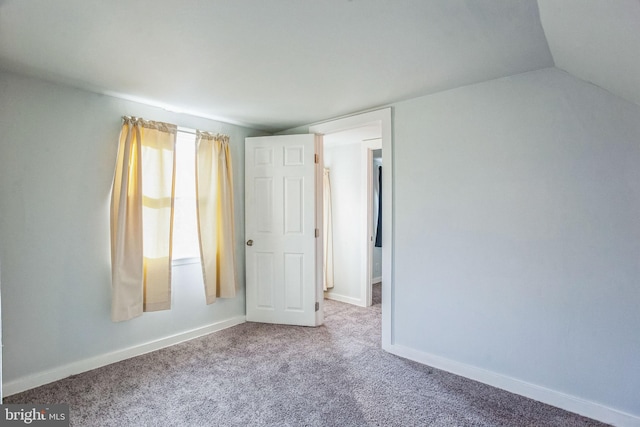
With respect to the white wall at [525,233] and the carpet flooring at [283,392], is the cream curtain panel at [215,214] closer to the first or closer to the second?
the carpet flooring at [283,392]

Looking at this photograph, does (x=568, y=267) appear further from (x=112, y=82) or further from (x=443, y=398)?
A: (x=112, y=82)

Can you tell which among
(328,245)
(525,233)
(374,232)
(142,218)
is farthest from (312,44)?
(374,232)

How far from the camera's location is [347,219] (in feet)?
15.5

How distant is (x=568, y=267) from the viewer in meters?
2.12

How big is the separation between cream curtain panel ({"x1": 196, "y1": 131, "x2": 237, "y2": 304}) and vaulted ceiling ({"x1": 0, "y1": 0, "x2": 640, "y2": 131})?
86 centimetres

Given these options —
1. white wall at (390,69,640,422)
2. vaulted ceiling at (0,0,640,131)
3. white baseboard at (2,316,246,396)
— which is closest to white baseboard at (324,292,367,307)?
white wall at (390,69,640,422)

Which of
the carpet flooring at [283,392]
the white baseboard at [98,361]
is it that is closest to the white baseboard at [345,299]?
the carpet flooring at [283,392]

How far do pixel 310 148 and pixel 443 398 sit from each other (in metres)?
2.59

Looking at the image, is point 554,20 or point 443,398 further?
point 443,398

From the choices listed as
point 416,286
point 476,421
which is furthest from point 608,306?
point 416,286

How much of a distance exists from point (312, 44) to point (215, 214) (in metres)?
2.14

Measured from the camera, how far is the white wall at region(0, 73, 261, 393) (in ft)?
7.55

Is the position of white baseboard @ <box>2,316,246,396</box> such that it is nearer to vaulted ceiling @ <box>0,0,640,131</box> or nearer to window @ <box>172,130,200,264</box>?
window @ <box>172,130,200,264</box>

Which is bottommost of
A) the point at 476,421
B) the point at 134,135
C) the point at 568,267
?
the point at 476,421
